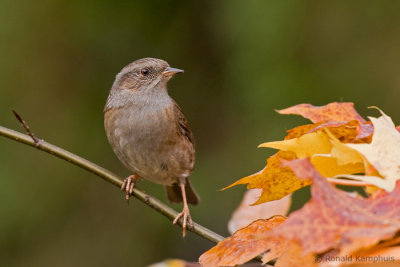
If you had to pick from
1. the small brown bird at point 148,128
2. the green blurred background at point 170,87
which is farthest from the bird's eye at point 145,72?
the green blurred background at point 170,87

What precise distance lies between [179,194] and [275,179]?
2517 mm

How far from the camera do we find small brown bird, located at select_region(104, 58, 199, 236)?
2834 mm

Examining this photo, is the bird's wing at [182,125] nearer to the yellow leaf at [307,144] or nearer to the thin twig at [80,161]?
the thin twig at [80,161]

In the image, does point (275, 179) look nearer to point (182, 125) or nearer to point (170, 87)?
point (182, 125)

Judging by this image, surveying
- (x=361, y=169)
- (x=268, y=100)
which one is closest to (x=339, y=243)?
(x=361, y=169)

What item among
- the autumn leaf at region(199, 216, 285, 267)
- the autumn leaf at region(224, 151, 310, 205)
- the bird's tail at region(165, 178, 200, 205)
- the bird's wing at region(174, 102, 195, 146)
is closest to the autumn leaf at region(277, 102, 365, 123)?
the autumn leaf at region(224, 151, 310, 205)

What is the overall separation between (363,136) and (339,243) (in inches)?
12.9

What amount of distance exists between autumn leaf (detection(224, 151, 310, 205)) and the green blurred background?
2363mm

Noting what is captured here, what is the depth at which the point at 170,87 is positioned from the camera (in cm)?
423

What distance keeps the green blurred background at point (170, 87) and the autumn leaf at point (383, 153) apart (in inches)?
96.8

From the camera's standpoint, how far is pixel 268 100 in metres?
3.43

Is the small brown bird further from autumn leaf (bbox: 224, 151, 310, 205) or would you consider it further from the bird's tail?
autumn leaf (bbox: 224, 151, 310, 205)

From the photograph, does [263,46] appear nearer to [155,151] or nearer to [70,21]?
[155,151]

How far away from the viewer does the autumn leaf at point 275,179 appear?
3.51 ft
